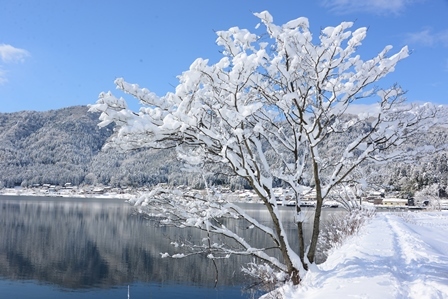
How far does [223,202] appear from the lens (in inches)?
308

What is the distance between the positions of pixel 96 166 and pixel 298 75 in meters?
202

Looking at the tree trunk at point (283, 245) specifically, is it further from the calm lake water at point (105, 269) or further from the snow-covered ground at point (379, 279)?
the calm lake water at point (105, 269)

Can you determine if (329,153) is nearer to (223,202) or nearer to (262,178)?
(262,178)

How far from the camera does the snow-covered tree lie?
636 cm

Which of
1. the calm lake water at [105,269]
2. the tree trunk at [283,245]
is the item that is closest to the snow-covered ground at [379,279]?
the tree trunk at [283,245]

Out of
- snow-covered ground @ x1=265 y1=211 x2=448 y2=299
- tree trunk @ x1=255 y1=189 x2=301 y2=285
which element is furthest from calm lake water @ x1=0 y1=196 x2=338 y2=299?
snow-covered ground @ x1=265 y1=211 x2=448 y2=299

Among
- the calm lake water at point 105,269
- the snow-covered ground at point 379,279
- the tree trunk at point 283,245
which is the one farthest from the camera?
the calm lake water at point 105,269

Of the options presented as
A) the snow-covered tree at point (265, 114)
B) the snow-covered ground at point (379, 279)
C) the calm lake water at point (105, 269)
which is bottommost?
the calm lake water at point (105, 269)

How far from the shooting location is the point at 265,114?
816cm

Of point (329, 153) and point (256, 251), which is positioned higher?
point (329, 153)

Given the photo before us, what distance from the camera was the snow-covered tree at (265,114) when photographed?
6.36 meters

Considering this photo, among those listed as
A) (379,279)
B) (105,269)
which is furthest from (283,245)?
(105,269)

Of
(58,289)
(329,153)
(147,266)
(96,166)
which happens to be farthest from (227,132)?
(96,166)

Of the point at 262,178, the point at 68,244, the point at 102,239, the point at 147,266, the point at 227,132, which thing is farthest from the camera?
the point at 102,239
